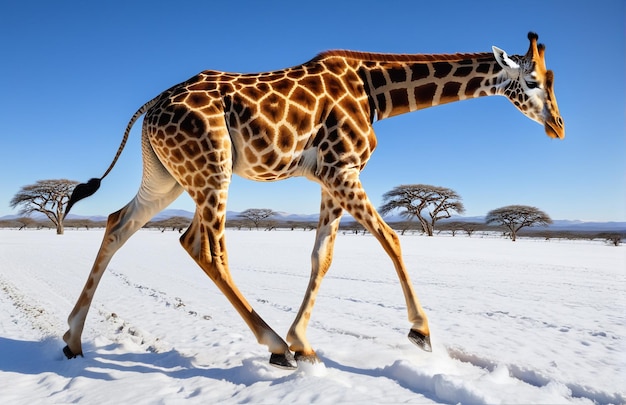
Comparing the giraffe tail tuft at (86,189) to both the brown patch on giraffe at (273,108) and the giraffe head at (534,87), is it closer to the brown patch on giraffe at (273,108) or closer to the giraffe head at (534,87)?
the brown patch on giraffe at (273,108)


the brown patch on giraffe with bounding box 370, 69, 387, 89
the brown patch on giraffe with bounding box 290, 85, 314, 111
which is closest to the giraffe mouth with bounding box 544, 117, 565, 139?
the brown patch on giraffe with bounding box 370, 69, 387, 89

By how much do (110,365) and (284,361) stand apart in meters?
1.70

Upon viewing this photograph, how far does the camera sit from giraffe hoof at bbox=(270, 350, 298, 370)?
344 centimetres

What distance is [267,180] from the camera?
395 centimetres

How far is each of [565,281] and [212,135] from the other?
10590 mm

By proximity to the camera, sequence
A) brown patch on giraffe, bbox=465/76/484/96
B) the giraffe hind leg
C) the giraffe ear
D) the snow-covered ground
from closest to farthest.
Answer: the snow-covered ground → the giraffe hind leg → the giraffe ear → brown patch on giraffe, bbox=465/76/484/96

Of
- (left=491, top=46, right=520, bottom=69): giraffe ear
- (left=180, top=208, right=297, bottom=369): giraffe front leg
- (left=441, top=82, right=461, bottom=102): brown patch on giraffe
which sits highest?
(left=491, top=46, right=520, bottom=69): giraffe ear

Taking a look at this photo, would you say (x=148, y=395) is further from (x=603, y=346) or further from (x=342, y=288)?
(x=342, y=288)

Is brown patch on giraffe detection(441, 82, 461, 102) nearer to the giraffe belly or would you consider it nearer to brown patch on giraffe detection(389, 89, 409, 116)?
brown patch on giraffe detection(389, 89, 409, 116)

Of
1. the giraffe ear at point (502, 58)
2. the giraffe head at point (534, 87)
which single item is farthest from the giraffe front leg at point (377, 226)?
the giraffe head at point (534, 87)

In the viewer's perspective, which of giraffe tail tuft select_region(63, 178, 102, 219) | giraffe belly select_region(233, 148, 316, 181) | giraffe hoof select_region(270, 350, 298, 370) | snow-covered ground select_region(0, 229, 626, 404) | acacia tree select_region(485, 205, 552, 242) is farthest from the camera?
acacia tree select_region(485, 205, 552, 242)

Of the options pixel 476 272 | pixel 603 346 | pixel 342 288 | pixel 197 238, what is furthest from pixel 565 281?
pixel 197 238

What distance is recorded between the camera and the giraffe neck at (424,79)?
4312mm

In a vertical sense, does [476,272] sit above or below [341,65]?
below
